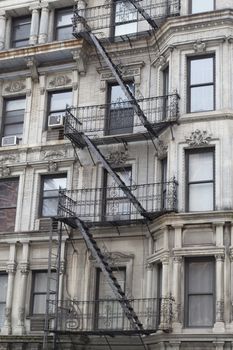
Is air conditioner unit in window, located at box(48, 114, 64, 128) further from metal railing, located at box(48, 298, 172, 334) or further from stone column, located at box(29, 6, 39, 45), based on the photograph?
metal railing, located at box(48, 298, 172, 334)

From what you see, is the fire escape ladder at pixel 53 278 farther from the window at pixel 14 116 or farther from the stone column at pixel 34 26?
the stone column at pixel 34 26

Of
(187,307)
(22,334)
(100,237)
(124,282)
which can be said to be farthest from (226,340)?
(22,334)

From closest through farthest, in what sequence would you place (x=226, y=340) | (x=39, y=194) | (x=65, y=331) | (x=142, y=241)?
(x=226, y=340), (x=65, y=331), (x=142, y=241), (x=39, y=194)

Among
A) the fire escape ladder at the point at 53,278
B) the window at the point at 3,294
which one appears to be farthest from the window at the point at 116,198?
the window at the point at 3,294

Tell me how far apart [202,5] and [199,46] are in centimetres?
183

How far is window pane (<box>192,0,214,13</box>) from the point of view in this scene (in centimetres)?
2364

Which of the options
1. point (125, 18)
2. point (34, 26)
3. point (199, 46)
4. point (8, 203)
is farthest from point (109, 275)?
point (34, 26)

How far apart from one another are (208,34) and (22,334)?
11.8m

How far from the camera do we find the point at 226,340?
63.2 feet

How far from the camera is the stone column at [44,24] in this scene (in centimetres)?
2628

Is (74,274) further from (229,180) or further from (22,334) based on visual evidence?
(229,180)

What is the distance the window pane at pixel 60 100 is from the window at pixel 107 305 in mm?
6636

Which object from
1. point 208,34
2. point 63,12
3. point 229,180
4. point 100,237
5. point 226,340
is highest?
point 63,12

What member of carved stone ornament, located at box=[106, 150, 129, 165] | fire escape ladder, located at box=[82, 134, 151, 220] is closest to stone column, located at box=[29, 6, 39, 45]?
fire escape ladder, located at box=[82, 134, 151, 220]
